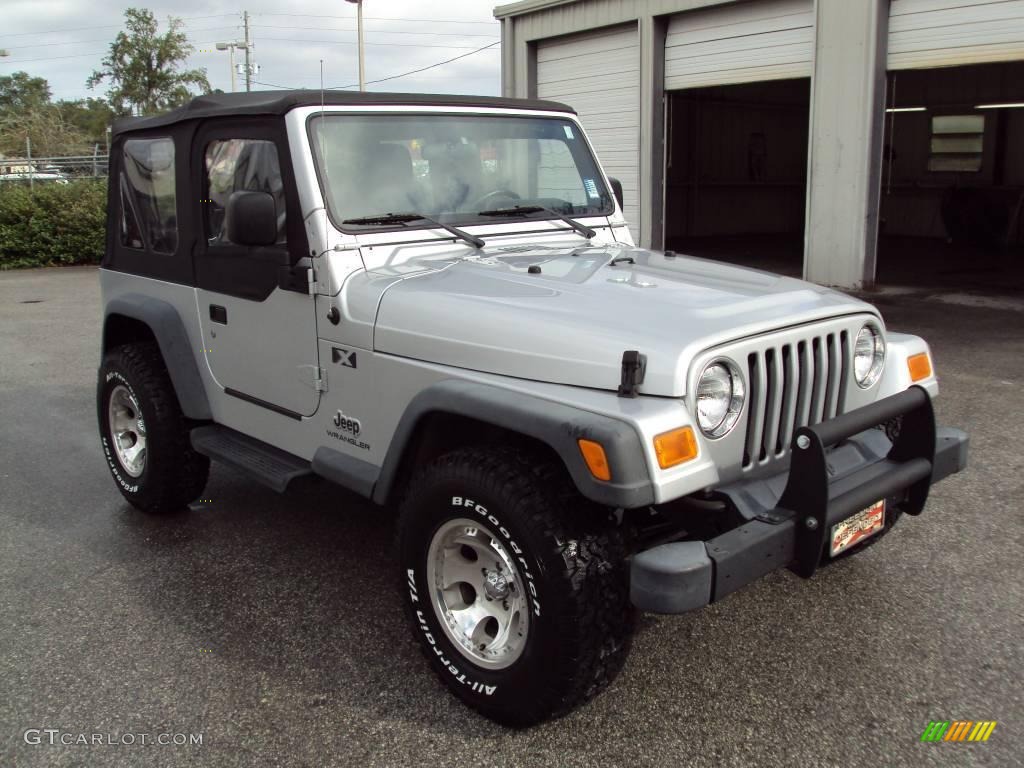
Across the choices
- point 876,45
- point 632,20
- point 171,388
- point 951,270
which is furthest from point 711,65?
point 171,388

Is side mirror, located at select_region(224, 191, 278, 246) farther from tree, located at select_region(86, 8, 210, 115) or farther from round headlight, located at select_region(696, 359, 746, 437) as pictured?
tree, located at select_region(86, 8, 210, 115)

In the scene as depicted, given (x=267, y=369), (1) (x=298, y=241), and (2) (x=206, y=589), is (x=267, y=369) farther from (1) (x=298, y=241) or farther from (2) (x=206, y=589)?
(2) (x=206, y=589)

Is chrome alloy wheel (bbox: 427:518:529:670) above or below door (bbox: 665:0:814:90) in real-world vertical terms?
below

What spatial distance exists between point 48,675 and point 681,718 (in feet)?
7.10

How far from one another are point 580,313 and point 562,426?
1.58 ft

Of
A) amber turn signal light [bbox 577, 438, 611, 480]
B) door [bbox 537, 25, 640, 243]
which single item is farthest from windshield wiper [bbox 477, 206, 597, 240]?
door [bbox 537, 25, 640, 243]

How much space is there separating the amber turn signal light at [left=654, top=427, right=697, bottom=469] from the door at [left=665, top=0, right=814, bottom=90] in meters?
9.86

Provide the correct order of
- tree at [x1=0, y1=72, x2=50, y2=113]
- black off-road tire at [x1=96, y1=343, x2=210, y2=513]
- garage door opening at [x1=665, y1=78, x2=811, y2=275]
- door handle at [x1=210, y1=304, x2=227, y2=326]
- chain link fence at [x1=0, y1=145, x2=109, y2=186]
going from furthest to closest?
tree at [x1=0, y1=72, x2=50, y2=113] → garage door opening at [x1=665, y1=78, x2=811, y2=275] → chain link fence at [x1=0, y1=145, x2=109, y2=186] → black off-road tire at [x1=96, y1=343, x2=210, y2=513] → door handle at [x1=210, y1=304, x2=227, y2=326]

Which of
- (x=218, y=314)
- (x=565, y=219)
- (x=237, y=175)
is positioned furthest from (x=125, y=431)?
(x=565, y=219)

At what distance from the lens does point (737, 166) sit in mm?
22359

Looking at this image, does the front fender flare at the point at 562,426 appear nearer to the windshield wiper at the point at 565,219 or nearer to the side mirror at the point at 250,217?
the side mirror at the point at 250,217

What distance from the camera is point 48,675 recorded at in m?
3.17

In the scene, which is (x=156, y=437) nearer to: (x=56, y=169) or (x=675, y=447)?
(x=675, y=447)

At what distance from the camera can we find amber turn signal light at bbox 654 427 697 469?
2.41 metres
